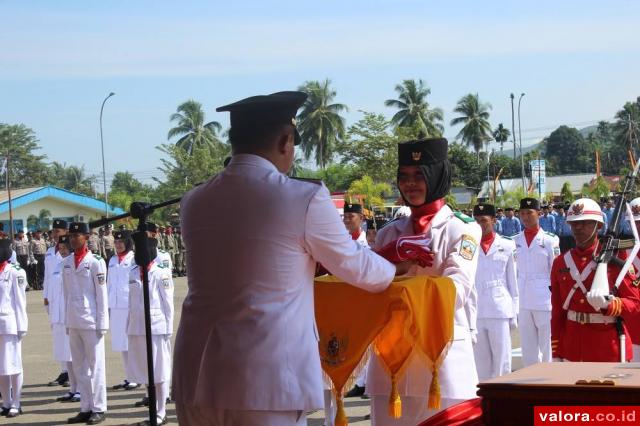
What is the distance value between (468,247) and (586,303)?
198 centimetres

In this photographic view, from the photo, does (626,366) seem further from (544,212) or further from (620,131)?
(620,131)

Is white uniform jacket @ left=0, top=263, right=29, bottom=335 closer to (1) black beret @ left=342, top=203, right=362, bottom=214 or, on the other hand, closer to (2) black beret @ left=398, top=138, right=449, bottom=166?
(1) black beret @ left=342, top=203, right=362, bottom=214

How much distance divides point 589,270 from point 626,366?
9.97 feet

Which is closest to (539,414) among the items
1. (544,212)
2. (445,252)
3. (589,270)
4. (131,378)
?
(445,252)

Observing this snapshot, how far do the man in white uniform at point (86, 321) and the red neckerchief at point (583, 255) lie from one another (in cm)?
585

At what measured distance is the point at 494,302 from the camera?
34.5 ft

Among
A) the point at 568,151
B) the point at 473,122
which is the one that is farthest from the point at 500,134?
the point at 568,151

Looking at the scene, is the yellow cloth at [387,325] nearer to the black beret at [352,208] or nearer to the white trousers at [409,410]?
the white trousers at [409,410]

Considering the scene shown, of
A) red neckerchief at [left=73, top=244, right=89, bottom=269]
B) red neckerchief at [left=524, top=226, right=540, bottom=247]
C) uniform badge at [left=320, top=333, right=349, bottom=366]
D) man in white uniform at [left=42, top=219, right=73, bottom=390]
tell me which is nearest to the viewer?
uniform badge at [left=320, top=333, right=349, bottom=366]

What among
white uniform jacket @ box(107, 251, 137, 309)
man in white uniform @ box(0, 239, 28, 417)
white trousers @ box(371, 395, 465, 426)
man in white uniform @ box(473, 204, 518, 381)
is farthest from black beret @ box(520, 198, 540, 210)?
white trousers @ box(371, 395, 465, 426)

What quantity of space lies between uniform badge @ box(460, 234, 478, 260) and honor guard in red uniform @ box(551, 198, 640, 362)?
1.59 meters

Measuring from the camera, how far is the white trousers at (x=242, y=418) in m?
3.25

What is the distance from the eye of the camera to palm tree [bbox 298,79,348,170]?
251ft

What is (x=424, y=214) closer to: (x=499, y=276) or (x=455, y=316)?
(x=455, y=316)
